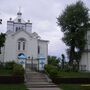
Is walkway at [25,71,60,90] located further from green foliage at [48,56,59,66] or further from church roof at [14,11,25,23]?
church roof at [14,11,25,23]

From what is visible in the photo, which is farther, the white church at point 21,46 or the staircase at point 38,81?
the white church at point 21,46

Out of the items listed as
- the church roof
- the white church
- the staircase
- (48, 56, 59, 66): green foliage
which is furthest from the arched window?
the staircase

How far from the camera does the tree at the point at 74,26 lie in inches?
2192

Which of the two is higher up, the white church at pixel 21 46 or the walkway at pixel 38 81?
the white church at pixel 21 46

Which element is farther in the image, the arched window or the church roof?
the church roof

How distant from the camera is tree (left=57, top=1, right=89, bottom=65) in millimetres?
55688

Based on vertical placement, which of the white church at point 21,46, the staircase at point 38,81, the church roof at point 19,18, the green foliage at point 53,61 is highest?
the church roof at point 19,18

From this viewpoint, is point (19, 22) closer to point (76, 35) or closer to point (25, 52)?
point (25, 52)

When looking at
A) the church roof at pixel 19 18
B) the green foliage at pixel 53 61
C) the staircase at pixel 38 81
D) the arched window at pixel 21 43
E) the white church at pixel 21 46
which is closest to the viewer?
the staircase at pixel 38 81

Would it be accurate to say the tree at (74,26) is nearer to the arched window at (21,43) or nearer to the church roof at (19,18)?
the arched window at (21,43)

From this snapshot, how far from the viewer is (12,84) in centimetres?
3184

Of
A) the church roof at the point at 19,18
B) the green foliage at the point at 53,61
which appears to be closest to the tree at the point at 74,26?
the green foliage at the point at 53,61

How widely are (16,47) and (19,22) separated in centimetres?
1809

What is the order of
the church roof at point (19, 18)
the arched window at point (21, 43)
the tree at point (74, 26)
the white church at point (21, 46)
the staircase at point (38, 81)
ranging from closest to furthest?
the staircase at point (38, 81) → the tree at point (74, 26) → the white church at point (21, 46) → the arched window at point (21, 43) → the church roof at point (19, 18)
